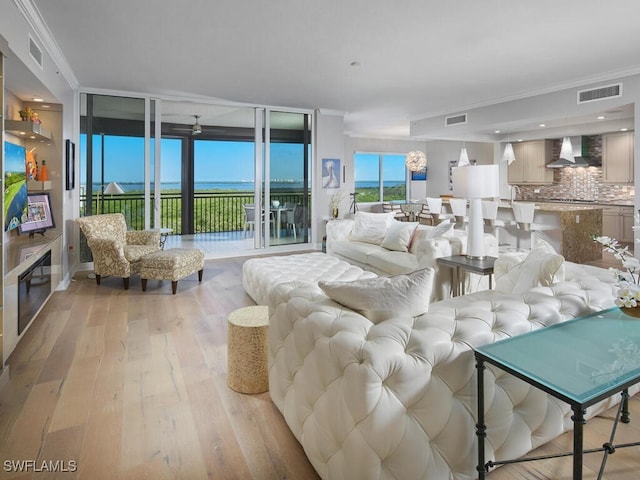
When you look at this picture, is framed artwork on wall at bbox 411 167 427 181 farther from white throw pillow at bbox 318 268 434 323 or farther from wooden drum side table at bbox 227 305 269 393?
white throw pillow at bbox 318 268 434 323

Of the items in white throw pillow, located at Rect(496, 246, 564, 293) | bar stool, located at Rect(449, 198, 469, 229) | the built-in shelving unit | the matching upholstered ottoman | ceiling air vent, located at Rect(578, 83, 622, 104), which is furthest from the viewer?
bar stool, located at Rect(449, 198, 469, 229)

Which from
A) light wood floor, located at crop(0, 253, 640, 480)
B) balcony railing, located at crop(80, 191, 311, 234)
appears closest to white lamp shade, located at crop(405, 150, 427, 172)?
balcony railing, located at crop(80, 191, 311, 234)

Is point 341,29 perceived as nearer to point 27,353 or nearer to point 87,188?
point 27,353

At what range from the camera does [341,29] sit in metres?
3.85

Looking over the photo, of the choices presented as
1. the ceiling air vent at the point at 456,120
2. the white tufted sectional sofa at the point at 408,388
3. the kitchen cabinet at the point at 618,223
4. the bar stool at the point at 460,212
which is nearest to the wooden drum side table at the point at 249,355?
the white tufted sectional sofa at the point at 408,388

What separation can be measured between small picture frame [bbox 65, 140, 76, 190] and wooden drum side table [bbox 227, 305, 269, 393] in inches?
154

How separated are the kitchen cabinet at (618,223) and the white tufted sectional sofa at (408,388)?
7.31m

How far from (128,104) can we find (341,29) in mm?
4138

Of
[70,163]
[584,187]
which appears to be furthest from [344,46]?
[584,187]

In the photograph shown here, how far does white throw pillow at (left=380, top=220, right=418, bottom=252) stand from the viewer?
4953 millimetres

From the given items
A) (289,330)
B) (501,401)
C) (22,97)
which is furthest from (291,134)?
(501,401)

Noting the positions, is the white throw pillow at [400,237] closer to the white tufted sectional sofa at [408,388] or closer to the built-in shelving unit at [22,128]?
the white tufted sectional sofa at [408,388]

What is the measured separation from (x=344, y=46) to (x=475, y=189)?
210cm

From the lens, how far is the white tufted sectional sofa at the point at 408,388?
4.75 ft
